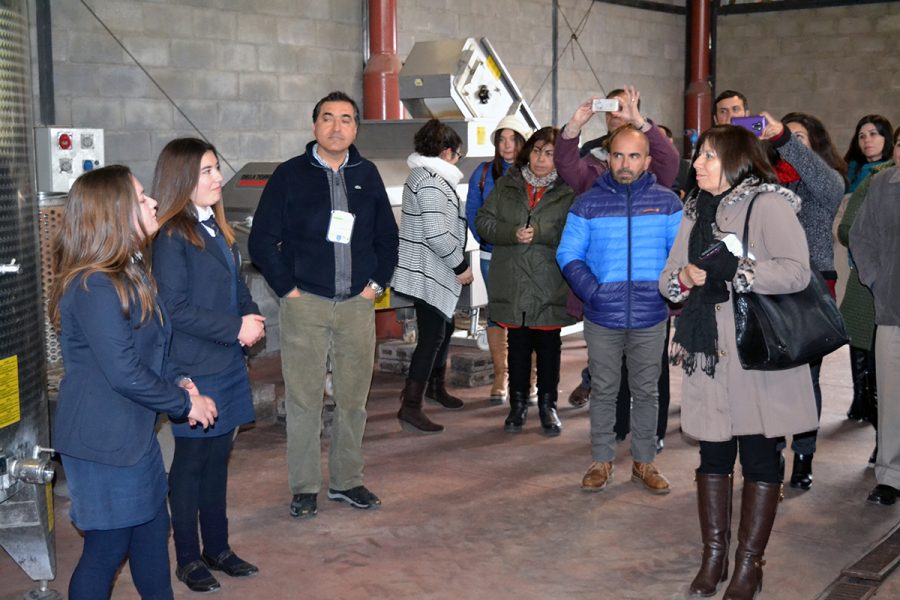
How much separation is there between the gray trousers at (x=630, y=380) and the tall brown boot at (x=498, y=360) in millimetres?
1516

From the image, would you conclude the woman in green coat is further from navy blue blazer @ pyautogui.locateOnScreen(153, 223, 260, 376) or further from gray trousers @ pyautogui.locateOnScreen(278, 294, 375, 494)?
navy blue blazer @ pyautogui.locateOnScreen(153, 223, 260, 376)

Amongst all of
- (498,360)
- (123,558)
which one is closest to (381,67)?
(498,360)

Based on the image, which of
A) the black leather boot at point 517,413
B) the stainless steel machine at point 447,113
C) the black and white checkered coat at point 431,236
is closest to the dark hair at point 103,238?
the black and white checkered coat at point 431,236

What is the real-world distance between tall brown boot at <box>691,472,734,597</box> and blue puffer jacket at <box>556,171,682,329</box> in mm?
1067

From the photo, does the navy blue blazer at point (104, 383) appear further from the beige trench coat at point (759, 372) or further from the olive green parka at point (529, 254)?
the olive green parka at point (529, 254)

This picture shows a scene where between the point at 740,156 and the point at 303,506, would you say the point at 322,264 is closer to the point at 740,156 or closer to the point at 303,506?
the point at 303,506

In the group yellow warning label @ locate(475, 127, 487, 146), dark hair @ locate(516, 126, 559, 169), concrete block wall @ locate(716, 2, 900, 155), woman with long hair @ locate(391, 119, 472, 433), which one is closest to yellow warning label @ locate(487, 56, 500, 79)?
yellow warning label @ locate(475, 127, 487, 146)

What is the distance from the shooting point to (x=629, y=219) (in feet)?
13.3

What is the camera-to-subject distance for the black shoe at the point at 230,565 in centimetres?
335

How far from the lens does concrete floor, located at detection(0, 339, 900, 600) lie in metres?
3.32

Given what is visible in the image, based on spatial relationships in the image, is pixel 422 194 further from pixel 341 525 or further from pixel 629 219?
pixel 341 525

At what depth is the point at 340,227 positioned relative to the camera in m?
3.80

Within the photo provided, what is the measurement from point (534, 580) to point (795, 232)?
1.35 metres

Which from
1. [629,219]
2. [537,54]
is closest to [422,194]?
[629,219]
